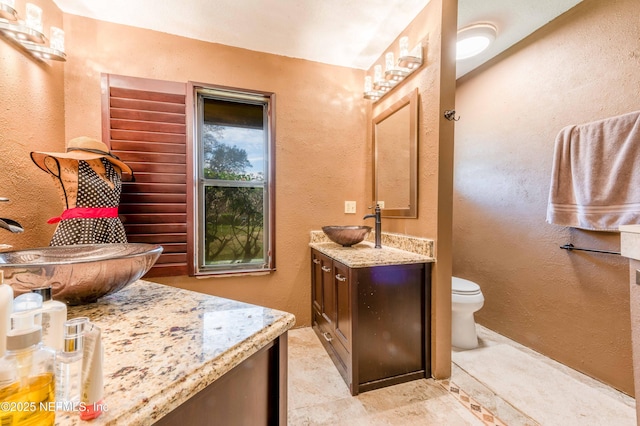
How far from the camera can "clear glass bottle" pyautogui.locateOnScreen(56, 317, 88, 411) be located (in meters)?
0.37

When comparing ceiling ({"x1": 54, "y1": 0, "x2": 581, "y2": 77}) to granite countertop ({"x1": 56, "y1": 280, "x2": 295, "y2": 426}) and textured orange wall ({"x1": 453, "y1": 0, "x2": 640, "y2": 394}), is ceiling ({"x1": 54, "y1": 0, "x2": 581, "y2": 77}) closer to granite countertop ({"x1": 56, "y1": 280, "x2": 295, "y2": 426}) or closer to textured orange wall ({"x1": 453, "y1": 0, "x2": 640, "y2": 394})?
textured orange wall ({"x1": 453, "y1": 0, "x2": 640, "y2": 394})

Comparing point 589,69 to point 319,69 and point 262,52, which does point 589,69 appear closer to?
point 319,69

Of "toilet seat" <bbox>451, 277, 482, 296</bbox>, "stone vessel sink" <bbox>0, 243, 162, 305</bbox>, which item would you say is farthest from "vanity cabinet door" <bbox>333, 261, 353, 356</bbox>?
"stone vessel sink" <bbox>0, 243, 162, 305</bbox>

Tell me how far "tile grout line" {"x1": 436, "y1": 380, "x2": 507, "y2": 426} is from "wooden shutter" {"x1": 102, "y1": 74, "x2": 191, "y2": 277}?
77.7 inches

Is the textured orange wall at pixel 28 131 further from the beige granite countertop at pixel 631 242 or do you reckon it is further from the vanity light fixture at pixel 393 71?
the beige granite countertop at pixel 631 242

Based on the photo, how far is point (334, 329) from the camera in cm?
178

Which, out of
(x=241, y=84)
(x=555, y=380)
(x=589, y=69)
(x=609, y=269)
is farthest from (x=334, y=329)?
(x=589, y=69)

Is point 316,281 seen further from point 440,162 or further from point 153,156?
point 153,156

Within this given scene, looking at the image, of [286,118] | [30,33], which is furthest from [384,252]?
[30,33]

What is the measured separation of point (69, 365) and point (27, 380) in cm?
5

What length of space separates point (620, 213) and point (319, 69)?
230 centimetres

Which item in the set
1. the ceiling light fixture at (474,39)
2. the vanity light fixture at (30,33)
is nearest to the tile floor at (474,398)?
the ceiling light fixture at (474,39)

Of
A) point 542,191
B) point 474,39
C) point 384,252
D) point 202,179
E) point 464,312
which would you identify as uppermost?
point 474,39

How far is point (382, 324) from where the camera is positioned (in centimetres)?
155
